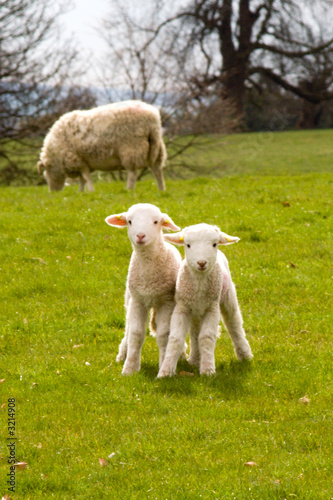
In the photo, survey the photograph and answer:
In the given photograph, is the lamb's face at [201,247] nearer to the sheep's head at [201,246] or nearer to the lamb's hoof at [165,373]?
the sheep's head at [201,246]

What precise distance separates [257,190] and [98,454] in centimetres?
828

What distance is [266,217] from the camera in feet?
32.7

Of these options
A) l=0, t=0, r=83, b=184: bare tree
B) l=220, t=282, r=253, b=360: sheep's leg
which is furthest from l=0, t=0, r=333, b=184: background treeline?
l=220, t=282, r=253, b=360: sheep's leg

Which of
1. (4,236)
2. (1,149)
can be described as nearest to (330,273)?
(4,236)

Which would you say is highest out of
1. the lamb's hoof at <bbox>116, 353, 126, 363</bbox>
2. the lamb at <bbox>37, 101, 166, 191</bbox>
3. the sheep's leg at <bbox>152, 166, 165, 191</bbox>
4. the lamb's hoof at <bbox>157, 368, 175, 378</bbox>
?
Result: the lamb at <bbox>37, 101, 166, 191</bbox>

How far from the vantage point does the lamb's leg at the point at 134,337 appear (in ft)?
17.7

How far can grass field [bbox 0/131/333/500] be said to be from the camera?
4.00 meters

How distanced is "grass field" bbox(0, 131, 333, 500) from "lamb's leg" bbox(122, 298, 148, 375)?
0.11 meters

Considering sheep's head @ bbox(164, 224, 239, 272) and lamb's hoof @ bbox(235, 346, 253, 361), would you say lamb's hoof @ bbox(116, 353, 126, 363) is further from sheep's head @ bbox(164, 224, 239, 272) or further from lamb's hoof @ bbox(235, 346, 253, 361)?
sheep's head @ bbox(164, 224, 239, 272)

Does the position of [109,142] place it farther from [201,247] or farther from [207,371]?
[207,371]

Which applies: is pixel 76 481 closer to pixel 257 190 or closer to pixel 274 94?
pixel 257 190

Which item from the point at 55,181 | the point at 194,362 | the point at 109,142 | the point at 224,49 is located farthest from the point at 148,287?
the point at 224,49

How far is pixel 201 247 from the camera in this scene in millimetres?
5070

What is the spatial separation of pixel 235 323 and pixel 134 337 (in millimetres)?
928
